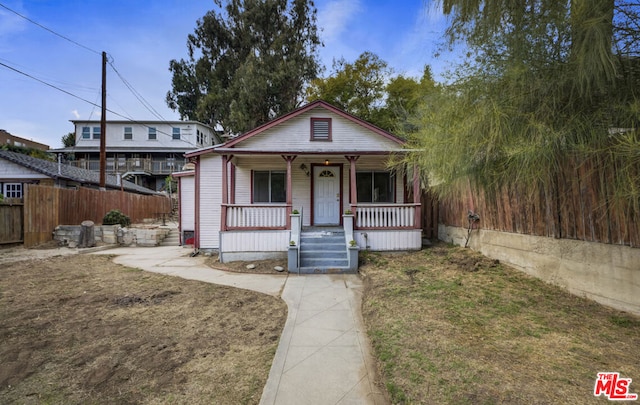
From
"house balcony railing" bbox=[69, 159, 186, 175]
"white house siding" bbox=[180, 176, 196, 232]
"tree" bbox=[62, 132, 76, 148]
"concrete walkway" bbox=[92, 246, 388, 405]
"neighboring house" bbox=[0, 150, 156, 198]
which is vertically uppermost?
"tree" bbox=[62, 132, 76, 148]

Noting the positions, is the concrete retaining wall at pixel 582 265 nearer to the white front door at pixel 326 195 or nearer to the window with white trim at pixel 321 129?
the white front door at pixel 326 195

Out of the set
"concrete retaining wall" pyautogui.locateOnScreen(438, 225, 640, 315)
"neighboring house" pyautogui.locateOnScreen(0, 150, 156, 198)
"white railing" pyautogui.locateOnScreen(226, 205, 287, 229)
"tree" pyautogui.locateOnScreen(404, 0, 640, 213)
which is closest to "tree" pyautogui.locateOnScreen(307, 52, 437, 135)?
"white railing" pyautogui.locateOnScreen(226, 205, 287, 229)

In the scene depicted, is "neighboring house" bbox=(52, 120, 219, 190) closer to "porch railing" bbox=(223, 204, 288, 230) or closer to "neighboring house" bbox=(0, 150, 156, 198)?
"neighboring house" bbox=(0, 150, 156, 198)

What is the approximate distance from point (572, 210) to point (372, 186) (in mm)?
6294

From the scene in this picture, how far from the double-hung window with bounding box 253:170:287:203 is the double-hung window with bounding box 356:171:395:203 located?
2805mm

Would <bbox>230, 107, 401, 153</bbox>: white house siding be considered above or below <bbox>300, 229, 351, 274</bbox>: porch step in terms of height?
above

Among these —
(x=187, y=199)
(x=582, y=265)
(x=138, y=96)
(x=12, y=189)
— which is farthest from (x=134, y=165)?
(x=582, y=265)

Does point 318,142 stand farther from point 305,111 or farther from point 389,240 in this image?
point 389,240

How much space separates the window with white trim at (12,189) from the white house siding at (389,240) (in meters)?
18.9

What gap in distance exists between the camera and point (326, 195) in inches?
400

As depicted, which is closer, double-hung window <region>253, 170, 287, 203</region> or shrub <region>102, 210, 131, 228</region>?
double-hung window <region>253, 170, 287, 203</region>

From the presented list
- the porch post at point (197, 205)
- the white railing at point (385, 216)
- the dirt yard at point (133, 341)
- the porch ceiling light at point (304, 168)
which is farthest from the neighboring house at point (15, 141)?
the white railing at point (385, 216)

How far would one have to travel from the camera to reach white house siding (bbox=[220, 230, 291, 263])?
26.1ft

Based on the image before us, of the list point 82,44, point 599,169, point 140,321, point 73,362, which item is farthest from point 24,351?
point 82,44
